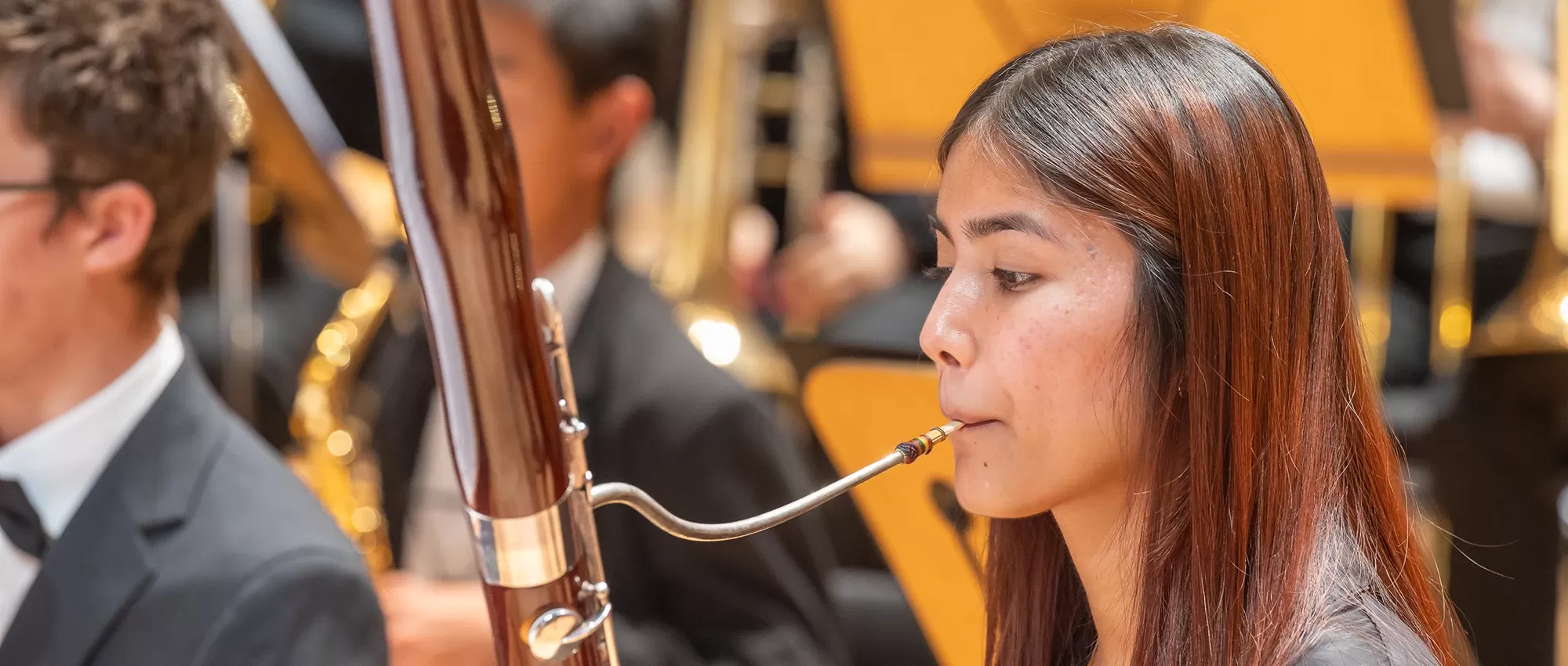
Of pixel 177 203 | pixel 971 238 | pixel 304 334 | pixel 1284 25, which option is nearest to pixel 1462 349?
pixel 1284 25

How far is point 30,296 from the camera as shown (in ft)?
3.98

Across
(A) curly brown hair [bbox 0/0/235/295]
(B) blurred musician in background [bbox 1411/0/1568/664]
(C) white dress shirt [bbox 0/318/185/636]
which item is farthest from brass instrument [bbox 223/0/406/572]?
(B) blurred musician in background [bbox 1411/0/1568/664]

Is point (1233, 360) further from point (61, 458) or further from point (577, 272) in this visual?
point (577, 272)

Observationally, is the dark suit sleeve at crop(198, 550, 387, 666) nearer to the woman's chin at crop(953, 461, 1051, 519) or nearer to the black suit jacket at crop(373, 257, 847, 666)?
the black suit jacket at crop(373, 257, 847, 666)

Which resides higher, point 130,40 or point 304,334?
point 130,40

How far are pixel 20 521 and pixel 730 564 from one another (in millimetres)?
666

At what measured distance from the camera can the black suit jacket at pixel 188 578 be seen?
3.56 ft

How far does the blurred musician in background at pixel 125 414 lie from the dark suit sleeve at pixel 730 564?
41cm

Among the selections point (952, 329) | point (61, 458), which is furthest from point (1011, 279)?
point (61, 458)

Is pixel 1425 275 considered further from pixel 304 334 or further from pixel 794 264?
pixel 304 334

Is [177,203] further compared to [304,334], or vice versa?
[304,334]

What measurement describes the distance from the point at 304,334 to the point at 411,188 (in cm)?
220

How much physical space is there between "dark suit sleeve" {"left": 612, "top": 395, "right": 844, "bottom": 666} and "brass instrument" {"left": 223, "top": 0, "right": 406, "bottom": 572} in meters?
0.32

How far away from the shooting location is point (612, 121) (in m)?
1.75
